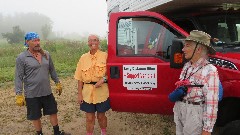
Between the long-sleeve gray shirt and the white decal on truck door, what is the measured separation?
1251 millimetres

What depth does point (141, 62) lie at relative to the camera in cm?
352

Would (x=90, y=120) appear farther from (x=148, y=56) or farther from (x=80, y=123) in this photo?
(x=80, y=123)

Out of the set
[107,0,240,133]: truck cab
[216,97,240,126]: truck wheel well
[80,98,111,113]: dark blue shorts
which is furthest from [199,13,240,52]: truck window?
[80,98,111,113]: dark blue shorts

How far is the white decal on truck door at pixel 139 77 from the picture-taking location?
3469 millimetres

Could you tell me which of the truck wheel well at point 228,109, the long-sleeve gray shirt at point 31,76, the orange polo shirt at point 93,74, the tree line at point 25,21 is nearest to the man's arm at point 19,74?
the long-sleeve gray shirt at point 31,76

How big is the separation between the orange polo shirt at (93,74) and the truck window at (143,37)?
0.27 m

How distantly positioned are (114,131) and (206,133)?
2594 mm

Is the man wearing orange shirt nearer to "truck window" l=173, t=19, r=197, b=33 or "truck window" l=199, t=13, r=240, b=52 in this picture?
"truck window" l=173, t=19, r=197, b=33

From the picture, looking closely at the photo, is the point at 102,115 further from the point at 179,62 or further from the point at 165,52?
the point at 179,62

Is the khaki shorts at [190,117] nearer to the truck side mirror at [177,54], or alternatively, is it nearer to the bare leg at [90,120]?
the truck side mirror at [177,54]

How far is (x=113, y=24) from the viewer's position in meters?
3.68

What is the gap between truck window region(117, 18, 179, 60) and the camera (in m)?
3.51

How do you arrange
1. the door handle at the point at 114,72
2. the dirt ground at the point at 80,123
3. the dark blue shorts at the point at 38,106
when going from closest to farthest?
the door handle at the point at 114,72
the dark blue shorts at the point at 38,106
the dirt ground at the point at 80,123

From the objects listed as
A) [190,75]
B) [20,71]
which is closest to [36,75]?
[20,71]
